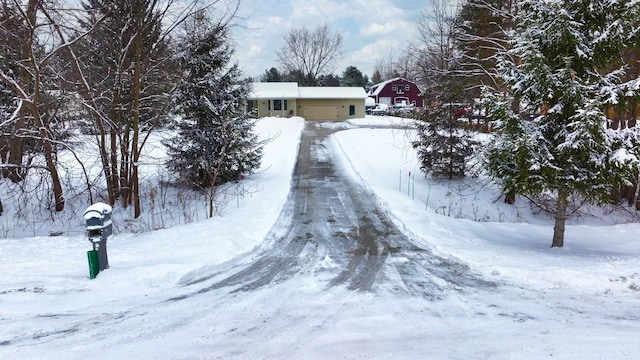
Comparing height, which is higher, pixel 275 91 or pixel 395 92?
pixel 395 92

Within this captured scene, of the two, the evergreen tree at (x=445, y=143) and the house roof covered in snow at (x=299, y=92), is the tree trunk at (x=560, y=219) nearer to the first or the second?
the evergreen tree at (x=445, y=143)

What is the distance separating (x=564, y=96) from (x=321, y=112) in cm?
4182

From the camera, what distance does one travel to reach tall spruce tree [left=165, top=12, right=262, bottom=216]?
550 inches

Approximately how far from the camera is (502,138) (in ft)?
25.7

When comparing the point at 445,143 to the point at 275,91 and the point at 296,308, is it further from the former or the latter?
the point at 275,91

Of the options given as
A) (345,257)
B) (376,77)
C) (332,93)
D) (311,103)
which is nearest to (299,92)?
(311,103)

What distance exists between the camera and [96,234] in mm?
5758

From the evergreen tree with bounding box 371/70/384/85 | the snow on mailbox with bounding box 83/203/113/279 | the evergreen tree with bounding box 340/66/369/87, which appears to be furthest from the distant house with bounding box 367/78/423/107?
the snow on mailbox with bounding box 83/203/113/279

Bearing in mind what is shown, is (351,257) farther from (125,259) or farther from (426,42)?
(426,42)

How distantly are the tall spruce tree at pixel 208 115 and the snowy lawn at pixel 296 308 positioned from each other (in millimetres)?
6451

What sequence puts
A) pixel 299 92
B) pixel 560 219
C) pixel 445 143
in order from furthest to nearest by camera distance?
pixel 299 92
pixel 445 143
pixel 560 219

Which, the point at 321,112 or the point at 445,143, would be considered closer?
the point at 445,143

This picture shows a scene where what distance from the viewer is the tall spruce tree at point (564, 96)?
7188 mm

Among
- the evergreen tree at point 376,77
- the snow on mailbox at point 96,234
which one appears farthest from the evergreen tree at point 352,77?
the snow on mailbox at point 96,234
